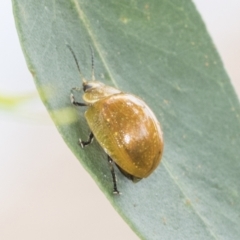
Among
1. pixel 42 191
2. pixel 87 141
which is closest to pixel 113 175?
pixel 87 141

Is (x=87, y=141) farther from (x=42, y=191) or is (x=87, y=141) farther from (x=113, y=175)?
(x=42, y=191)

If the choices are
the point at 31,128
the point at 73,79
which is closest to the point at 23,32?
the point at 73,79

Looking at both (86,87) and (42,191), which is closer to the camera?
(86,87)

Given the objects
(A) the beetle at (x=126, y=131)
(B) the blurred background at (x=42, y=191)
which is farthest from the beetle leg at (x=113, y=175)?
(B) the blurred background at (x=42, y=191)

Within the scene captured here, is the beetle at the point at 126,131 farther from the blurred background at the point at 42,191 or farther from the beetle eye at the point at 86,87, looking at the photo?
the blurred background at the point at 42,191

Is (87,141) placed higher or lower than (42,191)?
higher

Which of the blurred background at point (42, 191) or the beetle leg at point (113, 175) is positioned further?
the blurred background at point (42, 191)

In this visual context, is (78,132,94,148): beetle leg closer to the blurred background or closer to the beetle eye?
the beetle eye

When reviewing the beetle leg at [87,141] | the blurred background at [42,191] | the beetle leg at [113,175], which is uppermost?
the beetle leg at [87,141]

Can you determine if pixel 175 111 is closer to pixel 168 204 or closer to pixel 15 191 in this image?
pixel 168 204

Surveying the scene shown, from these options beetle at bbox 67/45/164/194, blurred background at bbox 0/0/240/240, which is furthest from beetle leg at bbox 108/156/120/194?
blurred background at bbox 0/0/240/240
